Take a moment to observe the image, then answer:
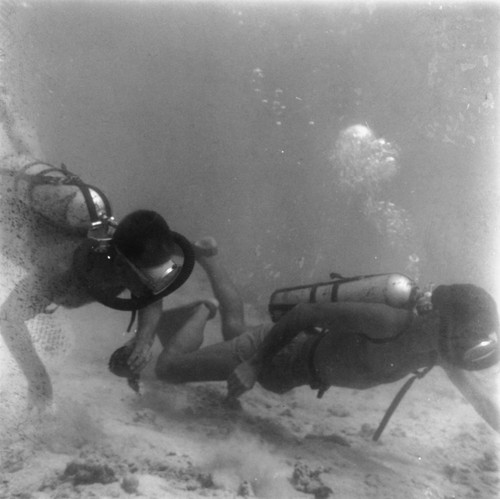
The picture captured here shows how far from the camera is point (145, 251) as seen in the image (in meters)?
2.56

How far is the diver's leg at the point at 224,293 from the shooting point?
4984 millimetres

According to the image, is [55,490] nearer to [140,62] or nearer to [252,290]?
[252,290]

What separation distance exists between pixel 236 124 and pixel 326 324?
16276 mm

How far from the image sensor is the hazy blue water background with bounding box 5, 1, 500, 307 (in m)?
11.3

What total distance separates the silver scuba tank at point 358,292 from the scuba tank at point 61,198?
1814 millimetres

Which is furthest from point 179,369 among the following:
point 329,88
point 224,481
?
point 329,88

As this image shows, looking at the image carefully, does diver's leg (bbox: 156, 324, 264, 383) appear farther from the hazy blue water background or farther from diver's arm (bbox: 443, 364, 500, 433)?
the hazy blue water background

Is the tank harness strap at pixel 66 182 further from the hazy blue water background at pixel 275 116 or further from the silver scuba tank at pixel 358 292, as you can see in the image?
the hazy blue water background at pixel 275 116

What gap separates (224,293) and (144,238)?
108 inches

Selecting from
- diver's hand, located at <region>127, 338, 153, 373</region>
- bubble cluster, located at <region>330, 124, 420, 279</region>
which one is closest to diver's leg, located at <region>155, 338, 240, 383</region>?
diver's hand, located at <region>127, 338, 153, 373</region>

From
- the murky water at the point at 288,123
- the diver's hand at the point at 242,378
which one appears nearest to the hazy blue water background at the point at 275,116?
the murky water at the point at 288,123

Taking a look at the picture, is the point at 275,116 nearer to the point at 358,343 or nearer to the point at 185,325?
the point at 185,325

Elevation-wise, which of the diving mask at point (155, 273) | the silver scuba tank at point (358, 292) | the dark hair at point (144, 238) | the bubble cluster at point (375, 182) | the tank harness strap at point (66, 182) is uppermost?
the tank harness strap at point (66, 182)

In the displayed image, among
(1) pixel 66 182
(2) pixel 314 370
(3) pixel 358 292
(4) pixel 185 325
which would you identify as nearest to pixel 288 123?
(4) pixel 185 325
